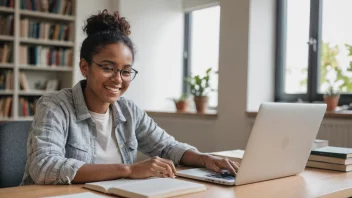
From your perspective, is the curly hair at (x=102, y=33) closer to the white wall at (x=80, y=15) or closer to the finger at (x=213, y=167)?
the finger at (x=213, y=167)

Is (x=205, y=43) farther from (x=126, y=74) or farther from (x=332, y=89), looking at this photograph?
(x=126, y=74)

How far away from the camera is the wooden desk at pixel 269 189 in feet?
4.05

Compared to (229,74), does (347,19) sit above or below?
above

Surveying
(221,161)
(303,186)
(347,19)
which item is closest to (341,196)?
(303,186)

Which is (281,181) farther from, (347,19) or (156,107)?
(156,107)

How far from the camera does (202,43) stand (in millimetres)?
4402

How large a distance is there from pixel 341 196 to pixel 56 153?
903 millimetres

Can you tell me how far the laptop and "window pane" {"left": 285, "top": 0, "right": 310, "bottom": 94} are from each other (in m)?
1.95

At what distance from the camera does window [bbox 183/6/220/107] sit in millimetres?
4195

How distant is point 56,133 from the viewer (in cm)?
147

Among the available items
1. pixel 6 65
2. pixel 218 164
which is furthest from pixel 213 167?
pixel 6 65

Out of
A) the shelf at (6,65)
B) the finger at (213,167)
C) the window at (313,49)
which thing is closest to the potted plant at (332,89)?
the window at (313,49)

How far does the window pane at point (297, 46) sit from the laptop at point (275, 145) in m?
1.95

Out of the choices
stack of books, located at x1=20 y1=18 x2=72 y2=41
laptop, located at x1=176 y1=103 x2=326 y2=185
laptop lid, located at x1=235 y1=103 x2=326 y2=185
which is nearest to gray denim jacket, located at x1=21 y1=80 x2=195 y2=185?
laptop, located at x1=176 y1=103 x2=326 y2=185
